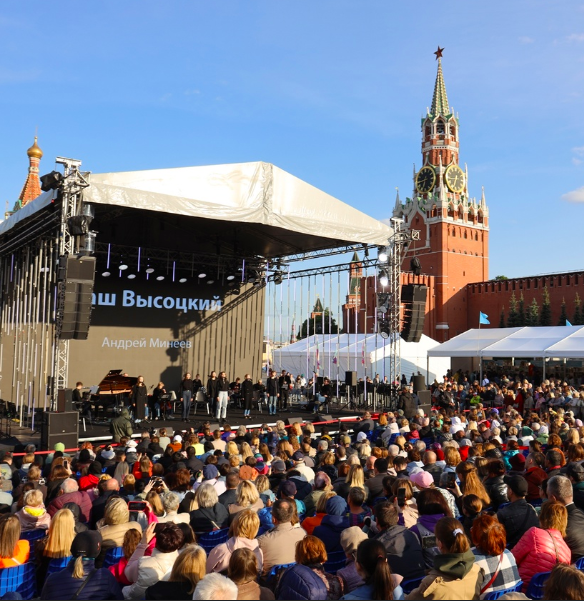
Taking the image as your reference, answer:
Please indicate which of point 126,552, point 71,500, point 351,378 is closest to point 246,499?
point 126,552

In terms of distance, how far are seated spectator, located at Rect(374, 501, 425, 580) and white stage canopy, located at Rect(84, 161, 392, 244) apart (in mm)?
9672

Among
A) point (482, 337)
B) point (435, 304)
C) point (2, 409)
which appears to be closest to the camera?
point (2, 409)

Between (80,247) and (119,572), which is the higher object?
(80,247)

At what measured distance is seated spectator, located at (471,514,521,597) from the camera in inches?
135

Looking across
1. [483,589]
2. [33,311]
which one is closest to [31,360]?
[33,311]

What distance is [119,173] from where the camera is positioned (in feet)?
40.2

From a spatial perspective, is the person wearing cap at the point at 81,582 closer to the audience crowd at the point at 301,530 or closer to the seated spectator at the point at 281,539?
the audience crowd at the point at 301,530

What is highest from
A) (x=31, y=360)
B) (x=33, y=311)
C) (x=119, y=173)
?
(x=119, y=173)

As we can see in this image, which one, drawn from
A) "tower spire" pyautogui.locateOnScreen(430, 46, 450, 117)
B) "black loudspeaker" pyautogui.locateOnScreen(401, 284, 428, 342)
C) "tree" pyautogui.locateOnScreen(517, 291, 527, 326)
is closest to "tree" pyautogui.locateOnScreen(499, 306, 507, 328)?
"tree" pyautogui.locateOnScreen(517, 291, 527, 326)

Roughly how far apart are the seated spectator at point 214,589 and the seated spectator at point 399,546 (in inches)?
54.1

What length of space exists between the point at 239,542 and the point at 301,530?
1.66 feet

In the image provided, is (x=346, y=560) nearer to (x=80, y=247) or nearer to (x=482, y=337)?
(x=80, y=247)

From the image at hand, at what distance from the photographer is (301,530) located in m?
4.09

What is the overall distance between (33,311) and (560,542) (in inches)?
628
